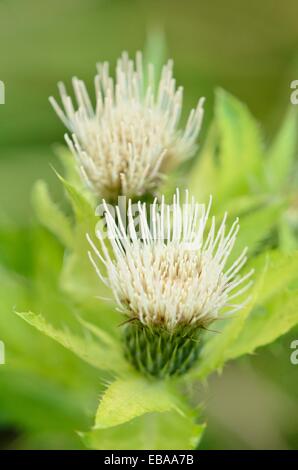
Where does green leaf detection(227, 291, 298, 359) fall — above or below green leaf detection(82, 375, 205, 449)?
above

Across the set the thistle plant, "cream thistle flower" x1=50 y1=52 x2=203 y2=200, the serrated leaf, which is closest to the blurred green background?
the thistle plant

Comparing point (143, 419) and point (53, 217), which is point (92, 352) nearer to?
point (143, 419)

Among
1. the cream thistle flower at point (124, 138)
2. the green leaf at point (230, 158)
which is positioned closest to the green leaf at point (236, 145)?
the green leaf at point (230, 158)

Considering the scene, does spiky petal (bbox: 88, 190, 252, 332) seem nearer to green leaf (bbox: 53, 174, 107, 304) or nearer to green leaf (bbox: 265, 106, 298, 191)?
green leaf (bbox: 53, 174, 107, 304)

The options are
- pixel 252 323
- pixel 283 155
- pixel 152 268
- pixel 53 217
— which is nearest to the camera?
pixel 152 268

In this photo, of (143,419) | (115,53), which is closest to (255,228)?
(143,419)

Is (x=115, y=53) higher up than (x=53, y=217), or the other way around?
(x=115, y=53)

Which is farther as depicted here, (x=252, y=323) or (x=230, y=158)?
(x=230, y=158)
